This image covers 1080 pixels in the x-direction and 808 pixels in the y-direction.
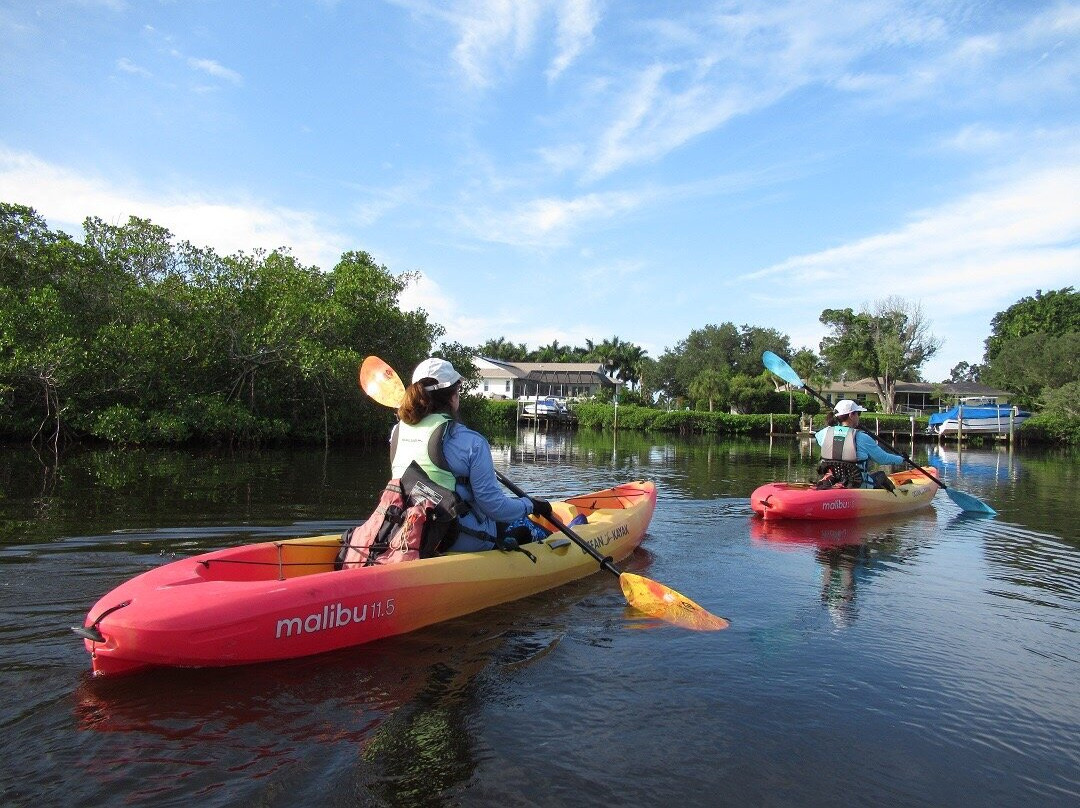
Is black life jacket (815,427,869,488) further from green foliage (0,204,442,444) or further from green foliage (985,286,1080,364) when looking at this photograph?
green foliage (985,286,1080,364)

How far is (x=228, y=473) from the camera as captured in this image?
14117 millimetres

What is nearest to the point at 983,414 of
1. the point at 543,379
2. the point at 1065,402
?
the point at 1065,402

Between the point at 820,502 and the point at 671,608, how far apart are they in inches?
212

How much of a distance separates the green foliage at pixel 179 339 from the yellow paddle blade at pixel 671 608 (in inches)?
668

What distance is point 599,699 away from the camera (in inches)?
161

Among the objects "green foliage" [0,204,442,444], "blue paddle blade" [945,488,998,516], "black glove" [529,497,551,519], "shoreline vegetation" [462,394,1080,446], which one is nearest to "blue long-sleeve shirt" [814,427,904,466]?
"blue paddle blade" [945,488,998,516]

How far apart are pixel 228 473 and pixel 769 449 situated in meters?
22.9

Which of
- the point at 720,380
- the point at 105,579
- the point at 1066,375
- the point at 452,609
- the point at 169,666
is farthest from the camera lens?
the point at 720,380

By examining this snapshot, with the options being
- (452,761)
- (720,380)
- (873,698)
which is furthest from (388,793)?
(720,380)

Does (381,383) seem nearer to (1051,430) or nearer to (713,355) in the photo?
(1051,430)

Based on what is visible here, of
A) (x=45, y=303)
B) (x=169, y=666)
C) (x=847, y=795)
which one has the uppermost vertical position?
(x=45, y=303)

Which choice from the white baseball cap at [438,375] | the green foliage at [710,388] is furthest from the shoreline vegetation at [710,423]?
the white baseball cap at [438,375]

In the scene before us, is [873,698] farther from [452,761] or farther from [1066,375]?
[1066,375]

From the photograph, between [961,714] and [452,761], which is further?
[961,714]
